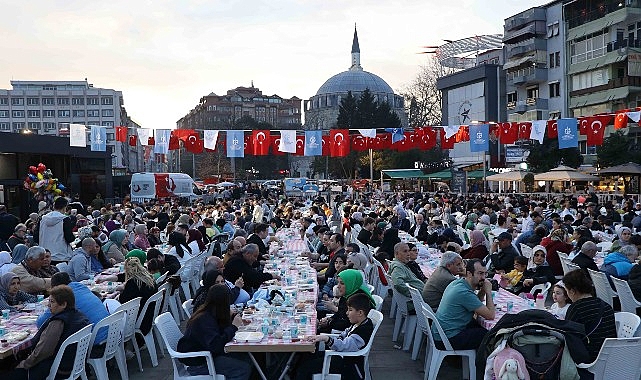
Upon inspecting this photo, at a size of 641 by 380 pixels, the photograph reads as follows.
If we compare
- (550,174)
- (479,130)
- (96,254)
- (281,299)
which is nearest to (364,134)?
(479,130)

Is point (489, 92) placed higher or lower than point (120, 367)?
higher

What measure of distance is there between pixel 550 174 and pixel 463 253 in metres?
19.4

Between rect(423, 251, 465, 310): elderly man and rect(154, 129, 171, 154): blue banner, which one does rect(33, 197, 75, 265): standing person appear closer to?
rect(423, 251, 465, 310): elderly man

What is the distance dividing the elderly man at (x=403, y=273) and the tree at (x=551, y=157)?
99.8 feet

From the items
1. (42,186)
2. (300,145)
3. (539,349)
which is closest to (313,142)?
(300,145)

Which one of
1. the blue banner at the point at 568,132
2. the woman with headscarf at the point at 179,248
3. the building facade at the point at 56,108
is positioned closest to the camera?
the woman with headscarf at the point at 179,248

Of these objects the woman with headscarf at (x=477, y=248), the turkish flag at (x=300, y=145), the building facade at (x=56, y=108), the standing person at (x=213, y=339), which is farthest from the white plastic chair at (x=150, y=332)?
the building facade at (x=56, y=108)

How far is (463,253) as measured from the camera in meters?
10.8

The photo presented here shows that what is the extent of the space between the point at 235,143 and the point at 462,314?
1712 cm

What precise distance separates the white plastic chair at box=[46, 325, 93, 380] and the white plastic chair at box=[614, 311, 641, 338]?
4.76 metres

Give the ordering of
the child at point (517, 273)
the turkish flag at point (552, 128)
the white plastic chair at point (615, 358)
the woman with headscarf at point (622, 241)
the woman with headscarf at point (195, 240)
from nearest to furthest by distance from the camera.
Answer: the white plastic chair at point (615, 358) → the child at point (517, 273) → the woman with headscarf at point (622, 241) → the woman with headscarf at point (195, 240) → the turkish flag at point (552, 128)

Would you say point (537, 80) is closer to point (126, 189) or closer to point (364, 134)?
point (364, 134)

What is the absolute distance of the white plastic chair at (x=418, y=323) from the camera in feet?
21.0

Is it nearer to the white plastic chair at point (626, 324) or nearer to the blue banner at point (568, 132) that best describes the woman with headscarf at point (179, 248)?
the white plastic chair at point (626, 324)
